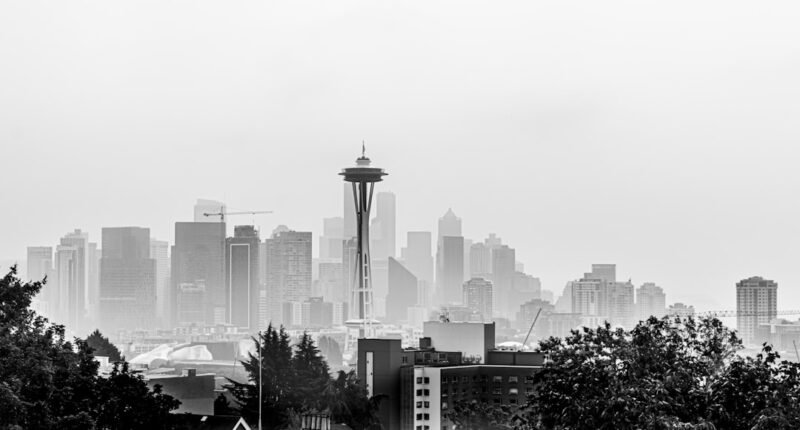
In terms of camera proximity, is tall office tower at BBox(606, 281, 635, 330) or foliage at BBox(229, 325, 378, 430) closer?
foliage at BBox(229, 325, 378, 430)

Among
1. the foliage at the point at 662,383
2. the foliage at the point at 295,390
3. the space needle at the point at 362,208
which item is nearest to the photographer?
the foliage at the point at 662,383

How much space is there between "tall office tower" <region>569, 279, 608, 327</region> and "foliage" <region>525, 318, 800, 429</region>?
16470cm

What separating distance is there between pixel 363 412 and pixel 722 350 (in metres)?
31.4

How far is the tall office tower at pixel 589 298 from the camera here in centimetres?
18912

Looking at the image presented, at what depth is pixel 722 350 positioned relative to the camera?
22391 millimetres

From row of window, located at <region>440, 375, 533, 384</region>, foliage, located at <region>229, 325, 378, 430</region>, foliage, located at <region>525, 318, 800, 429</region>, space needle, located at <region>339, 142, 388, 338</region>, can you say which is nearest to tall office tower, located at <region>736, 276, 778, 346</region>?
space needle, located at <region>339, 142, 388, 338</region>

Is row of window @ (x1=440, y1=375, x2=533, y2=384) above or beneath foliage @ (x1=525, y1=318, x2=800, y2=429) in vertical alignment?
beneath

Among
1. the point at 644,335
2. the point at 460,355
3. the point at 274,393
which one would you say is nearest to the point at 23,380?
the point at 644,335

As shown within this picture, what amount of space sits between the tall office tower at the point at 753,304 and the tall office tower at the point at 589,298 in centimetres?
1834

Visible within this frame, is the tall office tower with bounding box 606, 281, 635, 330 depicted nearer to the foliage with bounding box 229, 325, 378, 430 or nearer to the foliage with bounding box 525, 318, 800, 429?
the foliage with bounding box 229, 325, 378, 430

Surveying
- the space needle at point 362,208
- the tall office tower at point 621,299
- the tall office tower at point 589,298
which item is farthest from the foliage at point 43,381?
the tall office tower at point 589,298

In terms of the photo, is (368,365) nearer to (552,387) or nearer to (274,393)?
(274,393)

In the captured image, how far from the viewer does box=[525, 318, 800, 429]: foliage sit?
20.2 metres

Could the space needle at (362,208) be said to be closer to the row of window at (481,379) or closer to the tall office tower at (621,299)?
the row of window at (481,379)
